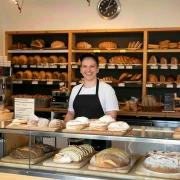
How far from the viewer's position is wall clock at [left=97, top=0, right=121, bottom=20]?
18.6 feet

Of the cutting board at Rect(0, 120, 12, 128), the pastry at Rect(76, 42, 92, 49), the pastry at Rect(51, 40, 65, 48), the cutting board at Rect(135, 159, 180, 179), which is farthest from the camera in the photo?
the pastry at Rect(51, 40, 65, 48)

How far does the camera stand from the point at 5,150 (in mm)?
2408

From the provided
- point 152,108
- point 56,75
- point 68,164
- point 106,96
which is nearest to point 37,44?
point 56,75

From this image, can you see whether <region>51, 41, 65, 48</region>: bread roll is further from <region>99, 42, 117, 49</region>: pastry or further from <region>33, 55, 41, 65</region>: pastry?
<region>99, 42, 117, 49</region>: pastry

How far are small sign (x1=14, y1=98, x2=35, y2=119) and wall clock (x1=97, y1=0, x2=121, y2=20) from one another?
3.51m

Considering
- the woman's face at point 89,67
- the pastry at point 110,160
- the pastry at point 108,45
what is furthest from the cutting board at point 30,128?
the pastry at point 108,45

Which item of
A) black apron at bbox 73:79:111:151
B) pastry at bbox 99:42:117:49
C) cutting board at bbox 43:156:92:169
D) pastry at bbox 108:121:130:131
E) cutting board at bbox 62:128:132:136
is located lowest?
cutting board at bbox 43:156:92:169

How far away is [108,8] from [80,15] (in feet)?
1.78

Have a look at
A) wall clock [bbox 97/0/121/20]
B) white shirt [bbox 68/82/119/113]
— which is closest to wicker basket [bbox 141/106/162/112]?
wall clock [bbox 97/0/121/20]

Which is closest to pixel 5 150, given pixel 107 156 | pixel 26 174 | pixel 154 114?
pixel 26 174

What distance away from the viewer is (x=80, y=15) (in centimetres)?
589

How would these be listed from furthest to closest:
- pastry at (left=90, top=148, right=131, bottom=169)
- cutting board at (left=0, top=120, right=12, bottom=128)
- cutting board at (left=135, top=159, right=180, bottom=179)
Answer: cutting board at (left=0, top=120, right=12, bottom=128)
pastry at (left=90, top=148, right=131, bottom=169)
cutting board at (left=135, top=159, right=180, bottom=179)

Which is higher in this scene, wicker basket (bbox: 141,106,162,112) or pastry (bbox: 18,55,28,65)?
pastry (bbox: 18,55,28,65)

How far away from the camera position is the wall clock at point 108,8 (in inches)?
223
